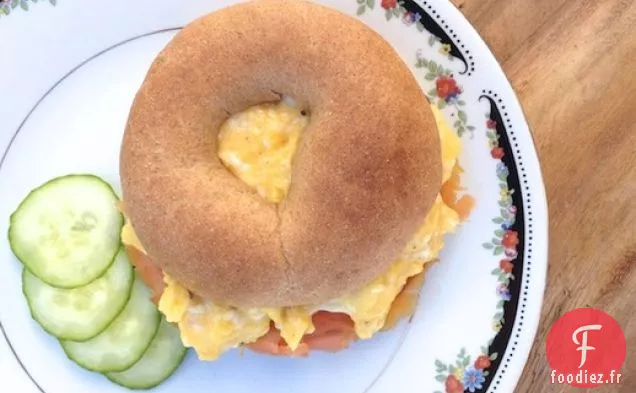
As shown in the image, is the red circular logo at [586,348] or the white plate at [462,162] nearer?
the white plate at [462,162]

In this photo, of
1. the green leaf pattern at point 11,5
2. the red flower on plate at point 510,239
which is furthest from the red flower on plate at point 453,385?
the green leaf pattern at point 11,5

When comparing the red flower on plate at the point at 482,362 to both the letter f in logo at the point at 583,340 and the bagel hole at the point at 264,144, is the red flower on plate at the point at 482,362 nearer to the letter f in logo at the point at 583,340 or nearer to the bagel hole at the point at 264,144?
the letter f in logo at the point at 583,340

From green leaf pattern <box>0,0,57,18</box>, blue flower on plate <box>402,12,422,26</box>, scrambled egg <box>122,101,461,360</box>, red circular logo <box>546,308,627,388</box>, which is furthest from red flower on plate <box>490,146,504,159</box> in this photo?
green leaf pattern <box>0,0,57,18</box>

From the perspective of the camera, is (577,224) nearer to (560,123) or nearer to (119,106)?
(560,123)

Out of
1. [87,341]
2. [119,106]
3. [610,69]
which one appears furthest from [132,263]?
[610,69]

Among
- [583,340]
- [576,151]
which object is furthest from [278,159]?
[583,340]

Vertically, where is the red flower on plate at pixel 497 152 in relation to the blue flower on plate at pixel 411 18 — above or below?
below
